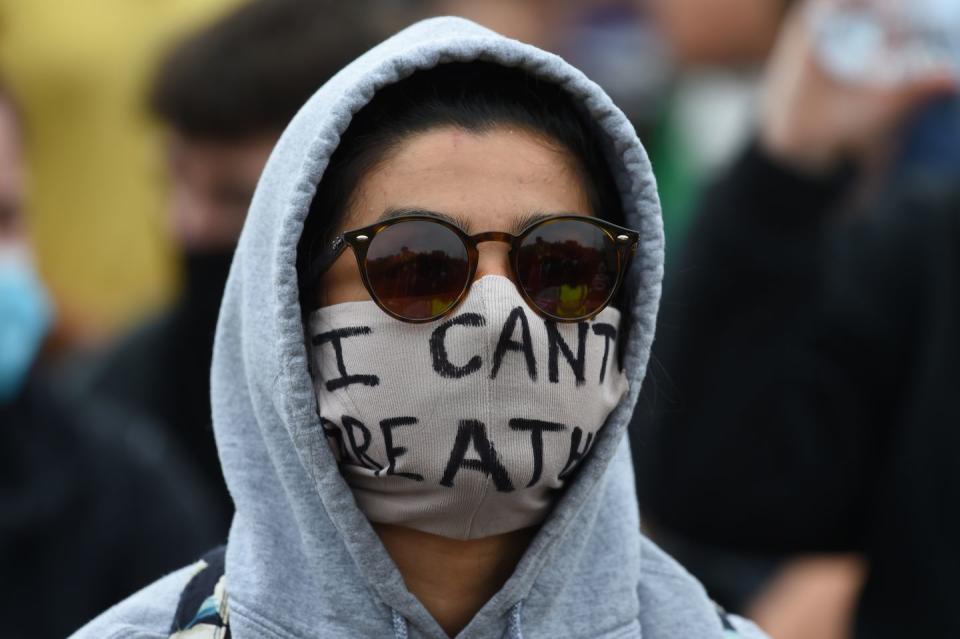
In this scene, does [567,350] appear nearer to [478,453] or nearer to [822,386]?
[478,453]

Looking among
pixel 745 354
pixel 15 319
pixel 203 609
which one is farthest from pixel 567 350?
pixel 15 319

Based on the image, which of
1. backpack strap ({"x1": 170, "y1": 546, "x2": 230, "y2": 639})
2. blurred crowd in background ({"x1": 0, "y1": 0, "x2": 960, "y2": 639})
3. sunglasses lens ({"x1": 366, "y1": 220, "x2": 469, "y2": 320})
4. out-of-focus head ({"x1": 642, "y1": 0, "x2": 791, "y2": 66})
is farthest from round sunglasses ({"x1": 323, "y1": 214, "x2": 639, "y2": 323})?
out-of-focus head ({"x1": 642, "y1": 0, "x2": 791, "y2": 66})

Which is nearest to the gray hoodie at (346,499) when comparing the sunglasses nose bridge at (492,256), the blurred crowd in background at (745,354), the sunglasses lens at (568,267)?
the sunglasses lens at (568,267)

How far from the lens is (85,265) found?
7.00 meters

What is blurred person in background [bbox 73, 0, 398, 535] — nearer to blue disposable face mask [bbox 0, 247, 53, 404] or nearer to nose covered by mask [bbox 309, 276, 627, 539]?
blue disposable face mask [bbox 0, 247, 53, 404]

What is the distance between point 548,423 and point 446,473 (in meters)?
0.17

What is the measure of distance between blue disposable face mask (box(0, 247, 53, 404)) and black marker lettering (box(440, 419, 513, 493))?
7.94ft

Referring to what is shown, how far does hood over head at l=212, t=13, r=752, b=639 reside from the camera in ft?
8.20

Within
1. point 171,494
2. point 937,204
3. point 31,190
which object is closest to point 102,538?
point 171,494

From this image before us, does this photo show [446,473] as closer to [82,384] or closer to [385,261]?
[385,261]

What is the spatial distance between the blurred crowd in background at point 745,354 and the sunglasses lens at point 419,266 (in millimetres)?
903

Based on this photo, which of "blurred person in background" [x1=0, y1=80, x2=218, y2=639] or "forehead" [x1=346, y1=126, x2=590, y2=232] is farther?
"blurred person in background" [x1=0, y1=80, x2=218, y2=639]

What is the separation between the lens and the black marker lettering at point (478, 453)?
7.97 ft

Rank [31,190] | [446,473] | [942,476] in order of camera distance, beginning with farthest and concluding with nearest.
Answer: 1. [31,190]
2. [942,476]
3. [446,473]
